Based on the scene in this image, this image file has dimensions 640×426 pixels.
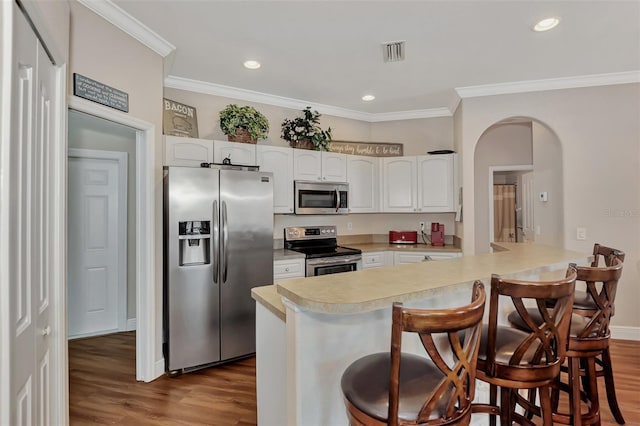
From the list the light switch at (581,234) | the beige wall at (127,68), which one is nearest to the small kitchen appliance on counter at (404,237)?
the light switch at (581,234)

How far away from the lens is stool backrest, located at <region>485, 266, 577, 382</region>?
125 cm

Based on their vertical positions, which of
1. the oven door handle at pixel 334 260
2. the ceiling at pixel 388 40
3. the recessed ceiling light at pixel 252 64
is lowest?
the oven door handle at pixel 334 260

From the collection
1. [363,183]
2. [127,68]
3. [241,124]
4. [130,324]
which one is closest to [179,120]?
[241,124]

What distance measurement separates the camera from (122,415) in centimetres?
229

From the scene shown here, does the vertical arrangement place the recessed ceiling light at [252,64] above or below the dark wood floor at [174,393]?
above

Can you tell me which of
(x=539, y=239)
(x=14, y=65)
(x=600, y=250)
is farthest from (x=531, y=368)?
(x=539, y=239)

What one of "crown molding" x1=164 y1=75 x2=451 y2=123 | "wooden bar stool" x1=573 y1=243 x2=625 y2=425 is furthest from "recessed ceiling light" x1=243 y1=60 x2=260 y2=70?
"wooden bar stool" x1=573 y1=243 x2=625 y2=425

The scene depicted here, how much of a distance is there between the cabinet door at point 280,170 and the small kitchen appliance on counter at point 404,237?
5.47 feet

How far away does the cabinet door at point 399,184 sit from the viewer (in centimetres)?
455

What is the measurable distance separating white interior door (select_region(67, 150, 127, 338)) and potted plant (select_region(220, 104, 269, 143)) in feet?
4.78

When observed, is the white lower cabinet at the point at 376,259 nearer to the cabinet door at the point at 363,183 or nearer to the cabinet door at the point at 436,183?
the cabinet door at the point at 363,183

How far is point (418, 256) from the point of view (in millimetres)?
4180

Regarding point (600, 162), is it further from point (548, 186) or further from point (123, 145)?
point (123, 145)

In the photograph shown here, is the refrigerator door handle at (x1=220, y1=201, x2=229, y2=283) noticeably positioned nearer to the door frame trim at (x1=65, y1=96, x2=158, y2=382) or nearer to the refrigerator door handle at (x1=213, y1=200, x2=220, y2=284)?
the refrigerator door handle at (x1=213, y1=200, x2=220, y2=284)
